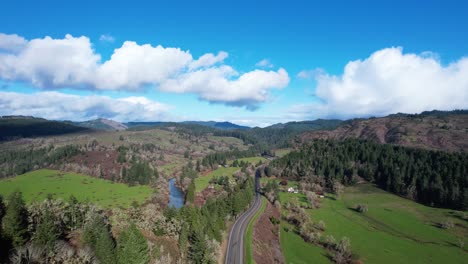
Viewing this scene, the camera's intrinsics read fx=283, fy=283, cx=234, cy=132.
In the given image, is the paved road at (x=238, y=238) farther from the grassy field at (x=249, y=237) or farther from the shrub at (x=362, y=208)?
the shrub at (x=362, y=208)

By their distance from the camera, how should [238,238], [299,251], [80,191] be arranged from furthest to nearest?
[80,191]
[299,251]
[238,238]

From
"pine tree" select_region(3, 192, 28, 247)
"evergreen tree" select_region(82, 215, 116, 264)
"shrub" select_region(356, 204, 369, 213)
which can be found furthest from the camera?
"shrub" select_region(356, 204, 369, 213)

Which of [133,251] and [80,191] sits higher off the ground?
[133,251]

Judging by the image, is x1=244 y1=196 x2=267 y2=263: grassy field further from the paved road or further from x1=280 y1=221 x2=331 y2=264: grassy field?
x1=280 y1=221 x2=331 y2=264: grassy field

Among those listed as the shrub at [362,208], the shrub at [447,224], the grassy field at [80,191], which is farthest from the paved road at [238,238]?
the shrub at [447,224]

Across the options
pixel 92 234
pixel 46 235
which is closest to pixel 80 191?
pixel 92 234

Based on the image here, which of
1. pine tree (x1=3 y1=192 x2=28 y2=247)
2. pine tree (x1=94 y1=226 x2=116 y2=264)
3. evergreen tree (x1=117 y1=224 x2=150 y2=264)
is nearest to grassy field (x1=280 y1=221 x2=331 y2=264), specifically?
evergreen tree (x1=117 y1=224 x2=150 y2=264)

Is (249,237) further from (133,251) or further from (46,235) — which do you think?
(46,235)

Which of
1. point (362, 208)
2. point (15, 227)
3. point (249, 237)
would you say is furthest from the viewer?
point (362, 208)
